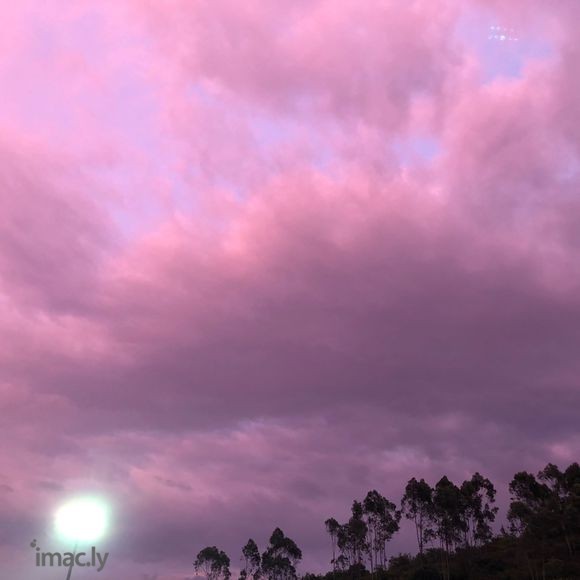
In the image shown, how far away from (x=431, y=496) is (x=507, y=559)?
2335 cm

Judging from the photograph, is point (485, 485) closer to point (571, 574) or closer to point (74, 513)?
point (571, 574)

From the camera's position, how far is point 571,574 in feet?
334

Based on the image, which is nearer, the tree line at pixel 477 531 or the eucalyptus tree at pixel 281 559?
the tree line at pixel 477 531

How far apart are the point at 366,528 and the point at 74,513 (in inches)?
3637

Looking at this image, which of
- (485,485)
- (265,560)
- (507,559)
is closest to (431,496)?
(485,485)

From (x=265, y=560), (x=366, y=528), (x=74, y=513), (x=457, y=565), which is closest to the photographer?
(x=74, y=513)

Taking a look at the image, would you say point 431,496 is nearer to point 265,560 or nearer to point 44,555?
point 265,560

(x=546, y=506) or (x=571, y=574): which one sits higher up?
(x=546, y=506)

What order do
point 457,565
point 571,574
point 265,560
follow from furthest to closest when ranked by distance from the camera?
point 265,560
point 457,565
point 571,574

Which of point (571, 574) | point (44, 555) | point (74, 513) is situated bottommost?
point (571, 574)

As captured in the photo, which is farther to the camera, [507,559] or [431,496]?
[431,496]

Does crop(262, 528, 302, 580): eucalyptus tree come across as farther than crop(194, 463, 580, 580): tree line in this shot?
Yes

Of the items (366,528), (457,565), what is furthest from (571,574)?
(366,528)

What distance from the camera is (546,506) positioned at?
388 ft
